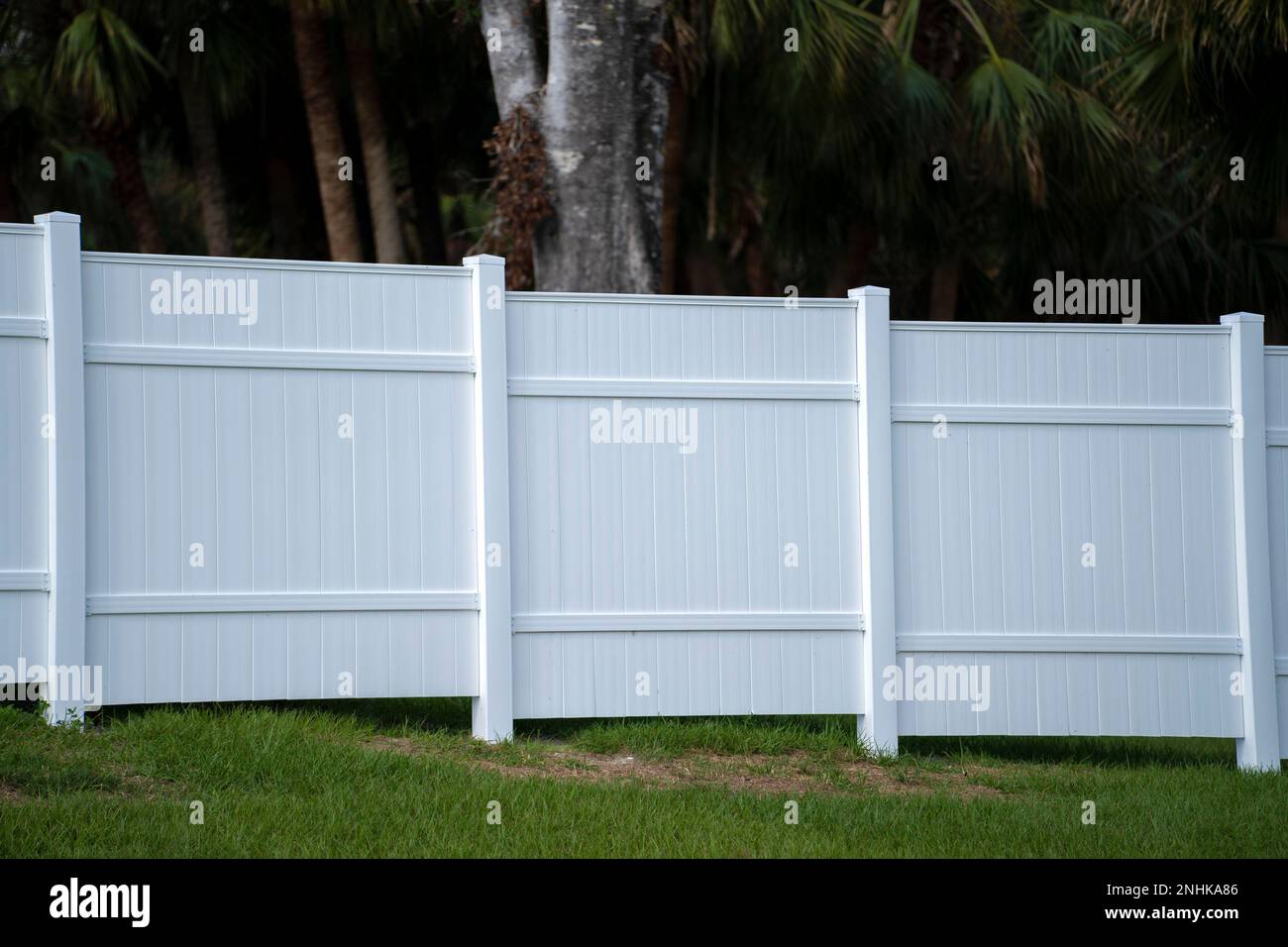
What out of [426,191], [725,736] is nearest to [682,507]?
[725,736]

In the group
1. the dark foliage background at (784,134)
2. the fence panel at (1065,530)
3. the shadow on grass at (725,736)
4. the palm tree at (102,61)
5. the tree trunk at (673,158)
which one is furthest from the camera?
the tree trunk at (673,158)

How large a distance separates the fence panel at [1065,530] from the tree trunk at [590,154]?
2.24 meters

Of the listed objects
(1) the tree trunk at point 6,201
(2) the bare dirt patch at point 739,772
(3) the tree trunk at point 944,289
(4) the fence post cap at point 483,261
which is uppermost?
(1) the tree trunk at point 6,201

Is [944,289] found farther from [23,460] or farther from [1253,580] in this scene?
[23,460]

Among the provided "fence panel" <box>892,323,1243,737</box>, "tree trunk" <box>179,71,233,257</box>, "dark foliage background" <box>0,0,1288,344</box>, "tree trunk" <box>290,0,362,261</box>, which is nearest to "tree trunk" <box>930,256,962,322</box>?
"dark foliage background" <box>0,0,1288,344</box>

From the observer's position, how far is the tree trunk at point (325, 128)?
1082 cm

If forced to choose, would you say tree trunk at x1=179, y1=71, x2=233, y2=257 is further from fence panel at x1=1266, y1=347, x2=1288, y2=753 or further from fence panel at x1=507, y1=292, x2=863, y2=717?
fence panel at x1=1266, y1=347, x2=1288, y2=753

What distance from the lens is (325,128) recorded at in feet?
36.4

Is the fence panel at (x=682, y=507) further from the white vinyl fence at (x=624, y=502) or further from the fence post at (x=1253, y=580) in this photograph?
the fence post at (x=1253, y=580)

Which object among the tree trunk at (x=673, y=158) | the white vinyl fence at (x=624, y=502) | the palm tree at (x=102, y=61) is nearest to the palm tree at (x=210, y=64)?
the palm tree at (x=102, y=61)

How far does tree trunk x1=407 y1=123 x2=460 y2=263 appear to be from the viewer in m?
14.0

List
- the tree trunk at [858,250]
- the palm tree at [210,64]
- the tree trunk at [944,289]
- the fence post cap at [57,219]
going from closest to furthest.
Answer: the fence post cap at [57,219], the palm tree at [210,64], the tree trunk at [858,250], the tree trunk at [944,289]

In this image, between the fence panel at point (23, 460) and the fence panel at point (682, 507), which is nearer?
the fence panel at point (23, 460)

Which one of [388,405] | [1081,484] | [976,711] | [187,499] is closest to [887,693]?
[976,711]
